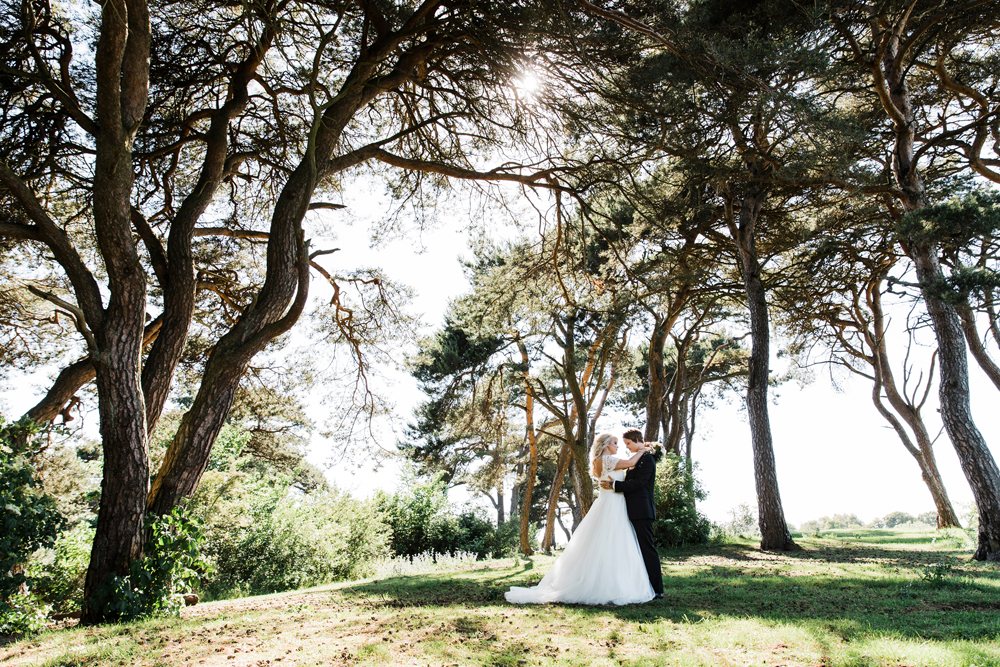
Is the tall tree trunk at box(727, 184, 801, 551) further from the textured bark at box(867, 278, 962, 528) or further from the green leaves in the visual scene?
the textured bark at box(867, 278, 962, 528)

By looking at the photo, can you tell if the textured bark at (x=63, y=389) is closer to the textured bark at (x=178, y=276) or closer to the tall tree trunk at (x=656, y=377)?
the textured bark at (x=178, y=276)

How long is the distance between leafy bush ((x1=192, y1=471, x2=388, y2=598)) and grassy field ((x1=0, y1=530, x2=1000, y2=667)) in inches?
238

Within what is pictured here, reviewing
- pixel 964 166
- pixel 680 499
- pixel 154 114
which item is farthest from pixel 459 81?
pixel 964 166

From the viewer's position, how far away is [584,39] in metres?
6.06

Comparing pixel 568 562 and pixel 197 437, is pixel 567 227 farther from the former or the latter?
pixel 197 437

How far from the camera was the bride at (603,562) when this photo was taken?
16.9ft

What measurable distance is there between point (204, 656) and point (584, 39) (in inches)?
250

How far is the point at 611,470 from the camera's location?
18.5 ft

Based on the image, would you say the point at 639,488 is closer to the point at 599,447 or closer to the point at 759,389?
the point at 599,447

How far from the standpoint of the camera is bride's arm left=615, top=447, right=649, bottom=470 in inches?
217

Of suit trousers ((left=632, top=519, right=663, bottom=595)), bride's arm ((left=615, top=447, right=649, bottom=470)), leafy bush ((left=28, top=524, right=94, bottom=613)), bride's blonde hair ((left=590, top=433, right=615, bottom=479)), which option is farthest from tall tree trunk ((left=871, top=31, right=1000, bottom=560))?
leafy bush ((left=28, top=524, right=94, bottom=613))

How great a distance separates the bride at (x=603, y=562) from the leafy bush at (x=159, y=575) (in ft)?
10.1

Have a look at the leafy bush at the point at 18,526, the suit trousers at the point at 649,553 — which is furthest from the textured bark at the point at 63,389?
the suit trousers at the point at 649,553

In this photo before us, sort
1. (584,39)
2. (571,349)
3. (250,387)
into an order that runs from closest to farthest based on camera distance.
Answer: (584,39), (250,387), (571,349)
